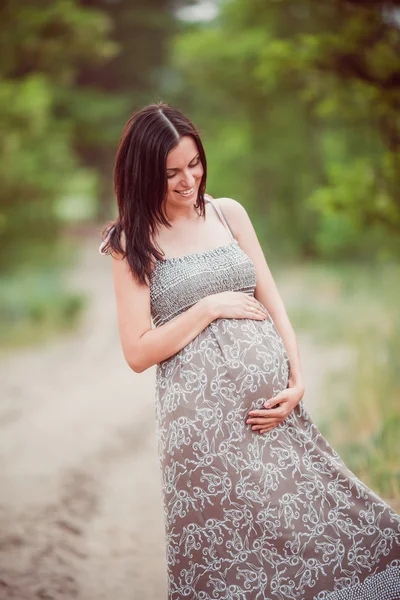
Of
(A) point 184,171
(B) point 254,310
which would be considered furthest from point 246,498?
(A) point 184,171

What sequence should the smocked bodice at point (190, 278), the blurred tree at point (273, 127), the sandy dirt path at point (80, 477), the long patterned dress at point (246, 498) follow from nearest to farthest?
the long patterned dress at point (246, 498)
the smocked bodice at point (190, 278)
the sandy dirt path at point (80, 477)
the blurred tree at point (273, 127)

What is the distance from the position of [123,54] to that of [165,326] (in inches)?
777

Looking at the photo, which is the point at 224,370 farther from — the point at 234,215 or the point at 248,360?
the point at 234,215

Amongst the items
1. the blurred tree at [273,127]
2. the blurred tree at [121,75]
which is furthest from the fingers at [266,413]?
the blurred tree at [121,75]

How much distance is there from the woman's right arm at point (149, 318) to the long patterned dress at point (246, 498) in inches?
1.7

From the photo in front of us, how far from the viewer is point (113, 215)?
23.3m

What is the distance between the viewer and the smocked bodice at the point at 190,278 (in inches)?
92.7

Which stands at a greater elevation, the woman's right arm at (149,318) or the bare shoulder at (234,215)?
the bare shoulder at (234,215)

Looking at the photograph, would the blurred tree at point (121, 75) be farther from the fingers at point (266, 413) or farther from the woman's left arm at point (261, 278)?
the fingers at point (266, 413)

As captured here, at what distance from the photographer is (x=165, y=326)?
2.30 meters

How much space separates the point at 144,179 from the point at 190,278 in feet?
1.23

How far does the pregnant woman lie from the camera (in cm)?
225

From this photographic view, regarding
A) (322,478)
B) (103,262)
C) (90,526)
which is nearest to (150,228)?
(322,478)


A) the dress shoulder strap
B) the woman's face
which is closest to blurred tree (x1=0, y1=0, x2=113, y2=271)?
the dress shoulder strap
